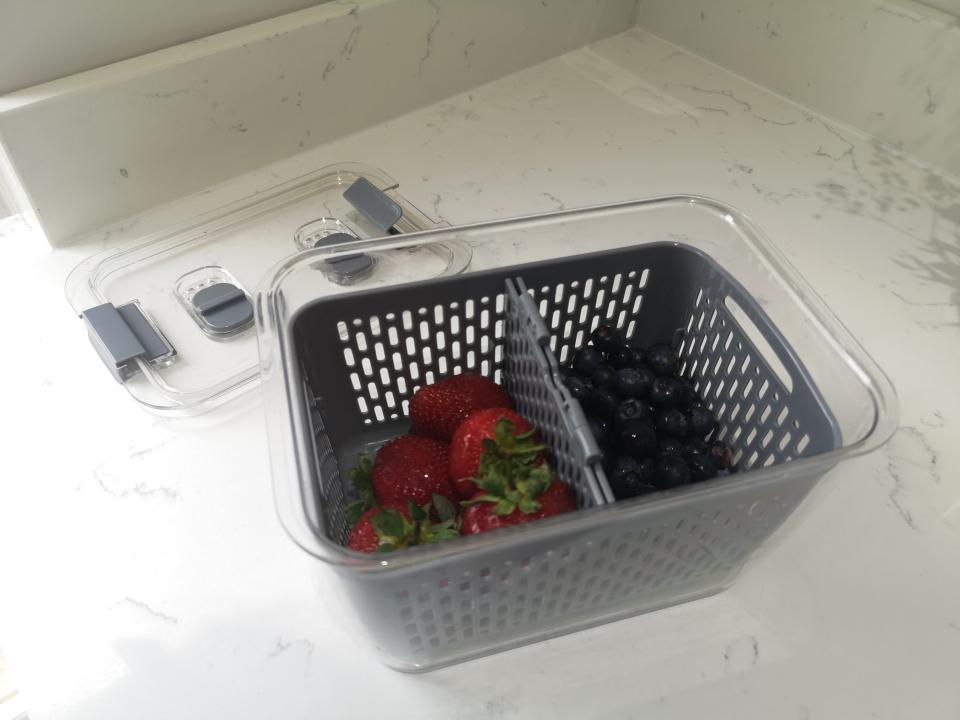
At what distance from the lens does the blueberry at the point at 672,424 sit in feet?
1.87

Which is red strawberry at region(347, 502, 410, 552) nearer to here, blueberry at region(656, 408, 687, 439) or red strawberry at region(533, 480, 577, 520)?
red strawberry at region(533, 480, 577, 520)

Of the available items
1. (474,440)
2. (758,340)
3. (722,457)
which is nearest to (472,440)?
(474,440)

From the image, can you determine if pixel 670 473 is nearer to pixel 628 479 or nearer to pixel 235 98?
pixel 628 479

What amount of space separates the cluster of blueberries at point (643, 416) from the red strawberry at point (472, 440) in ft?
0.23

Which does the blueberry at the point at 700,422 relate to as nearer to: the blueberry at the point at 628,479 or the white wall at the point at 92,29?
the blueberry at the point at 628,479

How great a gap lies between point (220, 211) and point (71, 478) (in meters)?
0.35

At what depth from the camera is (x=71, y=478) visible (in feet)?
1.94

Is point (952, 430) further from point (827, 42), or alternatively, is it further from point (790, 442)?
point (827, 42)

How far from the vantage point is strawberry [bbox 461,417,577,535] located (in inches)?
17.8

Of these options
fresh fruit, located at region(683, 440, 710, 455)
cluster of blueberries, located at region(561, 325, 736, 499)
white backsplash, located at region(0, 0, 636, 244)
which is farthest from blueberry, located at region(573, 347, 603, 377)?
white backsplash, located at region(0, 0, 636, 244)

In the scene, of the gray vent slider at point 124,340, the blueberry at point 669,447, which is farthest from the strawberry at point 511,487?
the gray vent slider at point 124,340

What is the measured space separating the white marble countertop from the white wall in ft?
0.58

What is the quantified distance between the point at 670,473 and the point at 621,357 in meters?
0.12

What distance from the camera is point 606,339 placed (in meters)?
0.61
